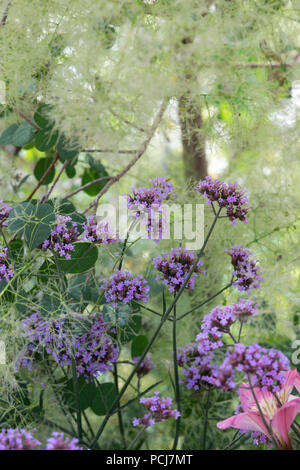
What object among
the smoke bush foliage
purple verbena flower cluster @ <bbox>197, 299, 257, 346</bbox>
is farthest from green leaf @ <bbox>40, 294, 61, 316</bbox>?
purple verbena flower cluster @ <bbox>197, 299, 257, 346</bbox>

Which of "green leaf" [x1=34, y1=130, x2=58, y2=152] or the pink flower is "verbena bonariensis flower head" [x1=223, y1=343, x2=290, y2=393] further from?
"green leaf" [x1=34, y1=130, x2=58, y2=152]

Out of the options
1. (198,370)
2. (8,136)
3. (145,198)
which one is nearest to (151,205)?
(145,198)

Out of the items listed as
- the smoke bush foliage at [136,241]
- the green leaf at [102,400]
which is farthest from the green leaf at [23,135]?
the green leaf at [102,400]

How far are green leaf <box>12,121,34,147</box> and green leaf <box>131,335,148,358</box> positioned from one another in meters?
0.20

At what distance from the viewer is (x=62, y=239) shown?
0.32 metres

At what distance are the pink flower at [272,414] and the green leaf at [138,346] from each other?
118 millimetres

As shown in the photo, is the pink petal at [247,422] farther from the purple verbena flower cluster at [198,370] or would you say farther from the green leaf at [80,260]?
the green leaf at [80,260]

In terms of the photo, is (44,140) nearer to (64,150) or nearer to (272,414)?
(64,150)

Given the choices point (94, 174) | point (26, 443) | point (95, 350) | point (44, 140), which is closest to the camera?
point (26, 443)

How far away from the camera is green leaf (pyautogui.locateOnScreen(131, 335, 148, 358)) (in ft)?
1.34

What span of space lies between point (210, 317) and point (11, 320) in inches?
5.6

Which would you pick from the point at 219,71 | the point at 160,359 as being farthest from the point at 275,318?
the point at 219,71

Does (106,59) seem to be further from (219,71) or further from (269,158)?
Result: (269,158)

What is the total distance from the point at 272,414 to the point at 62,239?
17cm
